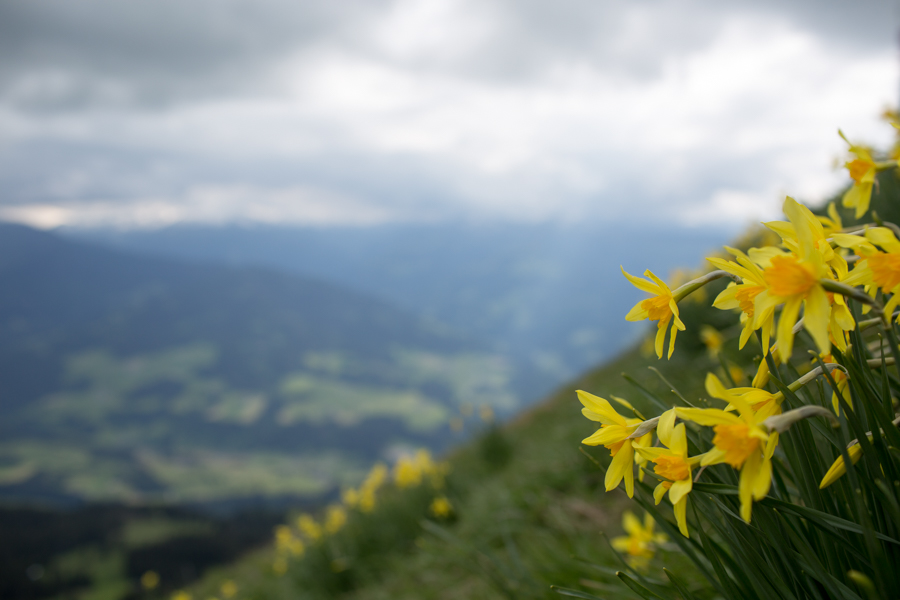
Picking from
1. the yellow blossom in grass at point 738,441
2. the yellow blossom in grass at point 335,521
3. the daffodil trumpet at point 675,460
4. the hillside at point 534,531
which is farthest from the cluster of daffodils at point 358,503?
the yellow blossom in grass at point 738,441

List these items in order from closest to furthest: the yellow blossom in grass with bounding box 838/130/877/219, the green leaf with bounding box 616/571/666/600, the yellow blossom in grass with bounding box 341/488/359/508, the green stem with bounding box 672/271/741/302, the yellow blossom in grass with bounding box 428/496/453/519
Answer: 1. the green stem with bounding box 672/271/741/302
2. the green leaf with bounding box 616/571/666/600
3. the yellow blossom in grass with bounding box 838/130/877/219
4. the yellow blossom in grass with bounding box 428/496/453/519
5. the yellow blossom in grass with bounding box 341/488/359/508

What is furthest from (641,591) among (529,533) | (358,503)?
(358,503)

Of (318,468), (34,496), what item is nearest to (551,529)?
(318,468)

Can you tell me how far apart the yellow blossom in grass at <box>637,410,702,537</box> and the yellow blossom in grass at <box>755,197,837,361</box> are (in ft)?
0.75

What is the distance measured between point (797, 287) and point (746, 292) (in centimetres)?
17

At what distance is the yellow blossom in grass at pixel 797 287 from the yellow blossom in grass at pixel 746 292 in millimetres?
44

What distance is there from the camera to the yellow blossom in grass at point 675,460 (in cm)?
87

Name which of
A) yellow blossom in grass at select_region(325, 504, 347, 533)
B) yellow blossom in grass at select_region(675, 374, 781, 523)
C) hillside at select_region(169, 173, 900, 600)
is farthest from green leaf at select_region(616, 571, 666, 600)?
yellow blossom in grass at select_region(325, 504, 347, 533)

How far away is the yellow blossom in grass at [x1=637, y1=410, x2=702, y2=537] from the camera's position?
869mm

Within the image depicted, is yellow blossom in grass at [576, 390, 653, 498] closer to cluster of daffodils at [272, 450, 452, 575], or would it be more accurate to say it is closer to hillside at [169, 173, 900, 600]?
hillside at [169, 173, 900, 600]

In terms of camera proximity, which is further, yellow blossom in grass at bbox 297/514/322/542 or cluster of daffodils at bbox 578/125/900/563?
yellow blossom in grass at bbox 297/514/322/542

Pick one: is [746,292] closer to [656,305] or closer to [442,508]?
[656,305]

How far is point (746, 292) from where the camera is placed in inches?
37.9

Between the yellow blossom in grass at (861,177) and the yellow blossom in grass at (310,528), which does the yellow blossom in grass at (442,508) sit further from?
the yellow blossom in grass at (861,177)
